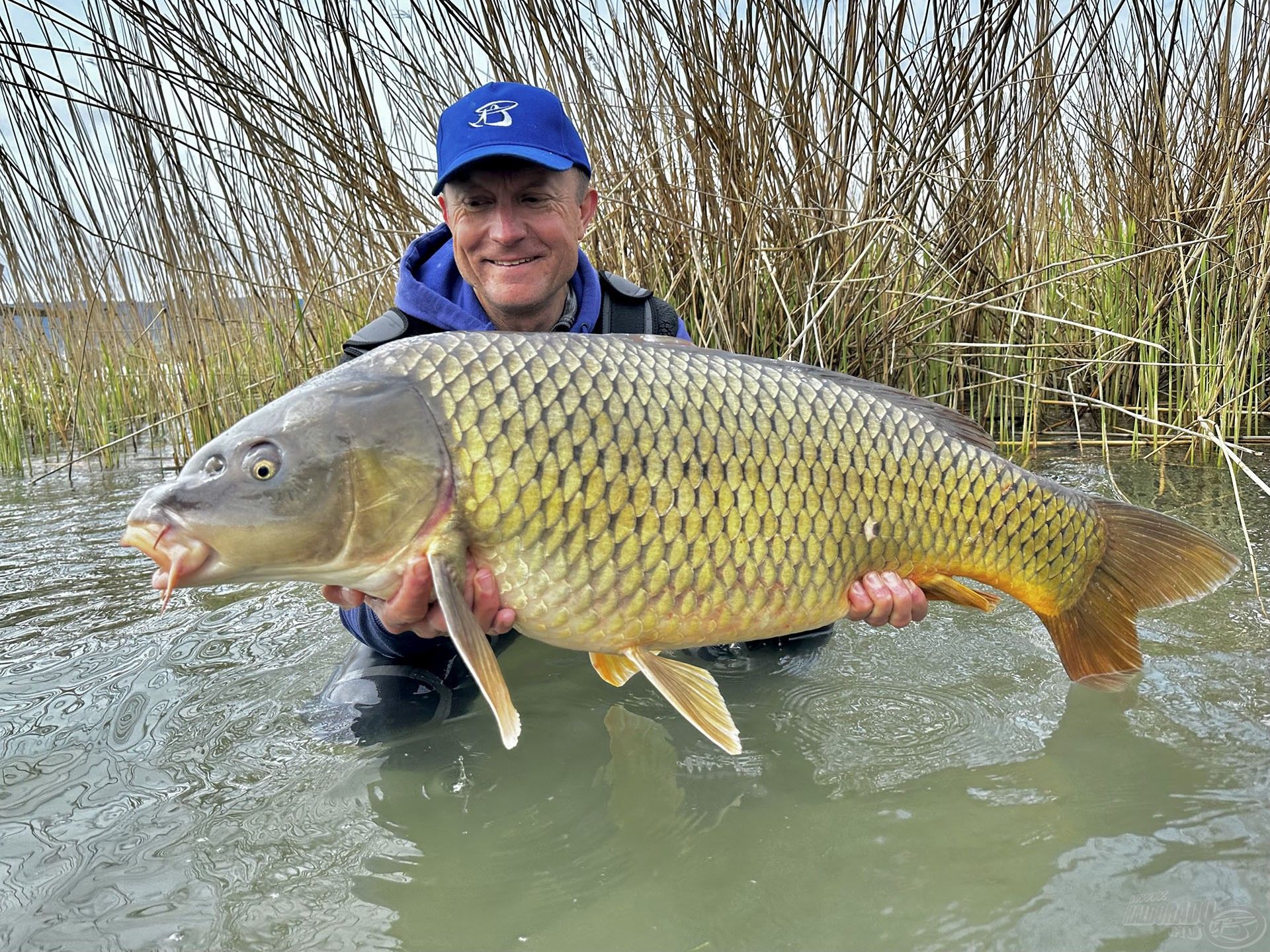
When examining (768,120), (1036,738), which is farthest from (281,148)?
(1036,738)

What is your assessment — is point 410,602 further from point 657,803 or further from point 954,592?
point 954,592

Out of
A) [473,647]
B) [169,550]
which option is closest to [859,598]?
[473,647]

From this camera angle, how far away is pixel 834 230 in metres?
2.77

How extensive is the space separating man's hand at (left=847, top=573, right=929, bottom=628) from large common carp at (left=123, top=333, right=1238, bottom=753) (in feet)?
0.10

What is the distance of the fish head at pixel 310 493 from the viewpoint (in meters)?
1.23

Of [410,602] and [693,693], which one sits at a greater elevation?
[410,602]

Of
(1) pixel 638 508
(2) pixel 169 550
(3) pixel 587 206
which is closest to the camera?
(2) pixel 169 550

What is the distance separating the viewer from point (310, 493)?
4.18 ft

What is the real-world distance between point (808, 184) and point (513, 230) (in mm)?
1290

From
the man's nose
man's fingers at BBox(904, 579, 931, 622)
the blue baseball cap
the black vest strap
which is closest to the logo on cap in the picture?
the blue baseball cap

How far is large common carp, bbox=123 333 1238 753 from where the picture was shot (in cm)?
128

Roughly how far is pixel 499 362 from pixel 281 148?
2.04 metres

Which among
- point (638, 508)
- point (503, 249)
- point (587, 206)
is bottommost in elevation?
point (638, 508)

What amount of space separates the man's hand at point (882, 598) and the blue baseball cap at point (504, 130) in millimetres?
1134
